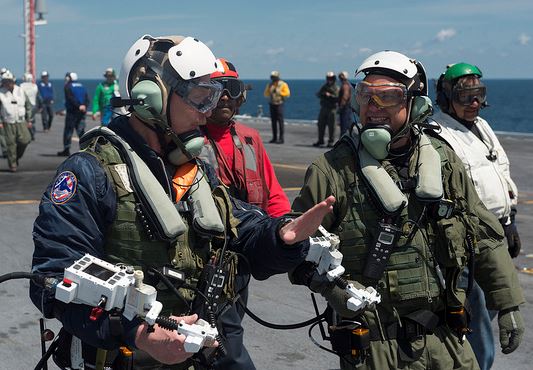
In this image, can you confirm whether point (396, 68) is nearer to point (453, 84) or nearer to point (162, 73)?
point (162, 73)

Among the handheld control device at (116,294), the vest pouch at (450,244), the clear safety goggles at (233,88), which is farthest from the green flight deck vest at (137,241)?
the clear safety goggles at (233,88)

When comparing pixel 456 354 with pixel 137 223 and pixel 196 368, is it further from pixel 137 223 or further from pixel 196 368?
pixel 137 223

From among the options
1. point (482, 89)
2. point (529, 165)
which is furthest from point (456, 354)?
point (529, 165)

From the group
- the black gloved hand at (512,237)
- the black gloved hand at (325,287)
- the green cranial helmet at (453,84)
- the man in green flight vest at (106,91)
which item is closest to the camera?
the black gloved hand at (325,287)

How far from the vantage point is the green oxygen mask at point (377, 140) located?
4.07 meters

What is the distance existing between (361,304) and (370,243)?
51 cm

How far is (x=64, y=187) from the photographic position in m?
2.98

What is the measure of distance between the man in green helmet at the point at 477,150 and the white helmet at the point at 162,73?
2.48 meters

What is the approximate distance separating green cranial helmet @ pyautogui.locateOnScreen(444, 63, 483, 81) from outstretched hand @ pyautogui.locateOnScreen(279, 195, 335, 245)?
2.88m

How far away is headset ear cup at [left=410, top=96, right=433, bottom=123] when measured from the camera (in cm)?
426

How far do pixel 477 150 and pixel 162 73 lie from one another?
2833 millimetres

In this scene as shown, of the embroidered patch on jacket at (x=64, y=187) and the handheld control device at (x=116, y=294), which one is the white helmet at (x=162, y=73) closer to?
the embroidered patch on jacket at (x=64, y=187)

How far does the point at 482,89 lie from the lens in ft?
18.6

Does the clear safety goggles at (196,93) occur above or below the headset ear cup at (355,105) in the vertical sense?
above
